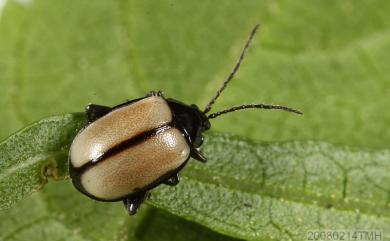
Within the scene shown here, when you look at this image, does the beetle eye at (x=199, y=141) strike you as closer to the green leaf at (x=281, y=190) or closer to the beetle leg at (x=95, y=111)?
the green leaf at (x=281, y=190)

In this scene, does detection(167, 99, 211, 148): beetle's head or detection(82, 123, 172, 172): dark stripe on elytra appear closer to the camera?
detection(82, 123, 172, 172): dark stripe on elytra

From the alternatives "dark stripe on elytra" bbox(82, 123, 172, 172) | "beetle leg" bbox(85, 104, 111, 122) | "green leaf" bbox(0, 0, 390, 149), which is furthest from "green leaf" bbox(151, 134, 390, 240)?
"green leaf" bbox(0, 0, 390, 149)

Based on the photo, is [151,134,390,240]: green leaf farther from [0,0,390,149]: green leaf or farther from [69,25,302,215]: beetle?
[0,0,390,149]: green leaf

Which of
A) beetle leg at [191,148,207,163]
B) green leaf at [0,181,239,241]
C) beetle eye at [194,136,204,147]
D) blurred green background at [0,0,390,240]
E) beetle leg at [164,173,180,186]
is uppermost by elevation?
blurred green background at [0,0,390,240]

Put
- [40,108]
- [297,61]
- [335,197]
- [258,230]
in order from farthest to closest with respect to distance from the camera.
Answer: [297,61]
[40,108]
[335,197]
[258,230]

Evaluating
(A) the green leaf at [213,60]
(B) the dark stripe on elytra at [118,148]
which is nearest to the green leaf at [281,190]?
(B) the dark stripe on elytra at [118,148]

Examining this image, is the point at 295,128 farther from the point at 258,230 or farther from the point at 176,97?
the point at 258,230

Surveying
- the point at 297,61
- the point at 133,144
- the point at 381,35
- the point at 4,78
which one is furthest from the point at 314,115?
the point at 4,78
